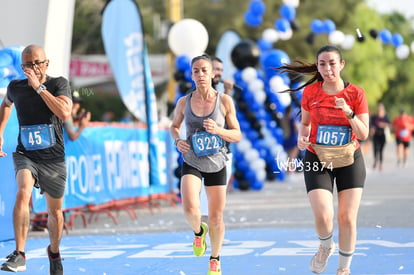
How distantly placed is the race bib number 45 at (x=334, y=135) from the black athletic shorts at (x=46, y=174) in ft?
7.35

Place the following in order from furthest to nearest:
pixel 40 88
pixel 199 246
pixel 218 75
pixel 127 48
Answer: pixel 127 48 → pixel 218 75 → pixel 199 246 → pixel 40 88

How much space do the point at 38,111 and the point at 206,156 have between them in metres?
1.44

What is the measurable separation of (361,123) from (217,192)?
1.44m

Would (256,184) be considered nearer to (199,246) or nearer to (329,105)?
(199,246)

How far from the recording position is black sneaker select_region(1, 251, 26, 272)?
24.1 ft

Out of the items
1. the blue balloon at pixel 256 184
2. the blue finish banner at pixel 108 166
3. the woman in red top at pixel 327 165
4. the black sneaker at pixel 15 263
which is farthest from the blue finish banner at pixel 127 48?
the woman in red top at pixel 327 165

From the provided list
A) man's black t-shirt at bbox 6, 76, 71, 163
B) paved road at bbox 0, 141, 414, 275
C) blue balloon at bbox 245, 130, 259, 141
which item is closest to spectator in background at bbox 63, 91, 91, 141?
paved road at bbox 0, 141, 414, 275

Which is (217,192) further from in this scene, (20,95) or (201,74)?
(20,95)

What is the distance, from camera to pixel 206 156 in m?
7.43

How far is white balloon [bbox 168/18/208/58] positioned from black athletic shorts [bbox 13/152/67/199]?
8.59 metres

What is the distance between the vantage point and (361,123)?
6.61 metres

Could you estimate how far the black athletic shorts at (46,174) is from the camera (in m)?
7.48

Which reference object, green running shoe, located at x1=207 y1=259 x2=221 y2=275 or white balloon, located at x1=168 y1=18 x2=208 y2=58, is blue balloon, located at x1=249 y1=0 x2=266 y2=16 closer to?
white balloon, located at x1=168 y1=18 x2=208 y2=58

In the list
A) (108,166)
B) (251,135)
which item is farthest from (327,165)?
(251,135)
